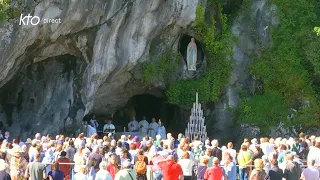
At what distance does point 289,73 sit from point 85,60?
9870 millimetres

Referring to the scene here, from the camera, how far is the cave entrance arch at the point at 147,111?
3491cm

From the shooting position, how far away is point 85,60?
28453 mm

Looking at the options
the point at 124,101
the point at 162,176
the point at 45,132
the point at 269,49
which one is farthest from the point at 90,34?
the point at 162,176

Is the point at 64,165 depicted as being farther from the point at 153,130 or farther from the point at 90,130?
the point at 153,130

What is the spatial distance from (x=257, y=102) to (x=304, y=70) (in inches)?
112

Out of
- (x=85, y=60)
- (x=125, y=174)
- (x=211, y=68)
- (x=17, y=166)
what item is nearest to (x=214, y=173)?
(x=125, y=174)

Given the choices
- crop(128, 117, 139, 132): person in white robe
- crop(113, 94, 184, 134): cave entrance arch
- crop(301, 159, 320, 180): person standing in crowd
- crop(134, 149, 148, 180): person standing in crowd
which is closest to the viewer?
crop(301, 159, 320, 180): person standing in crowd

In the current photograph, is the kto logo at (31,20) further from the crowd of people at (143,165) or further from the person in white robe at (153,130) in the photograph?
the crowd of people at (143,165)

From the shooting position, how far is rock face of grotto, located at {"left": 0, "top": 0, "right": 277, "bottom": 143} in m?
26.3

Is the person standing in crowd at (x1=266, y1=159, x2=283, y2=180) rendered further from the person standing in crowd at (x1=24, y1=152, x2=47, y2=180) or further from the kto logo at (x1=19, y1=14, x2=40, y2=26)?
the kto logo at (x1=19, y1=14, x2=40, y2=26)

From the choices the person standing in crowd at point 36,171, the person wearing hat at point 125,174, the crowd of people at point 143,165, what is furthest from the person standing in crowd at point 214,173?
the person standing in crowd at point 36,171

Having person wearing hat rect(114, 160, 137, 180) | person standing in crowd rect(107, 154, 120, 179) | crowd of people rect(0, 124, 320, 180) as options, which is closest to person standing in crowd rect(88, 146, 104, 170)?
crowd of people rect(0, 124, 320, 180)

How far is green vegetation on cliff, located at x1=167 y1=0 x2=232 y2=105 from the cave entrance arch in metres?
3.24

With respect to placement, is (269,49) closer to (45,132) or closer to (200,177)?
(45,132)
